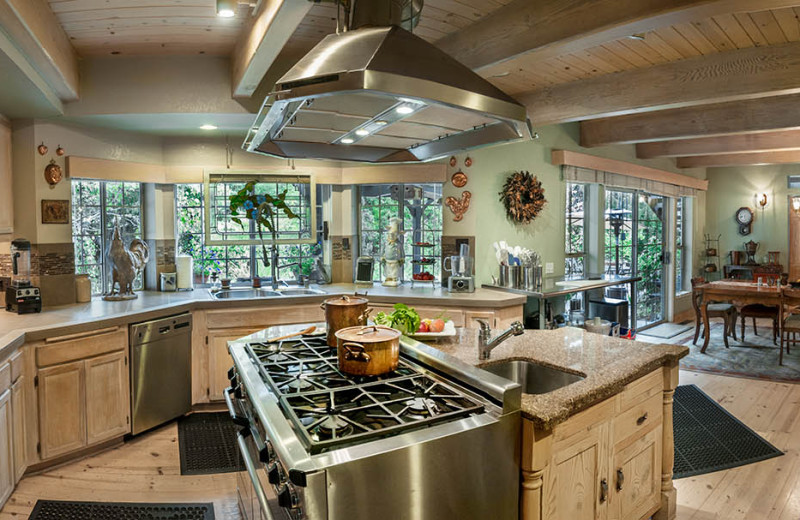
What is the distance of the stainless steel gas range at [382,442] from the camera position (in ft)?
4.11

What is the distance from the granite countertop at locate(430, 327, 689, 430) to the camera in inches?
66.5

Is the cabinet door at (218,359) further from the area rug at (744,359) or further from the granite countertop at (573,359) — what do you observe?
the area rug at (744,359)

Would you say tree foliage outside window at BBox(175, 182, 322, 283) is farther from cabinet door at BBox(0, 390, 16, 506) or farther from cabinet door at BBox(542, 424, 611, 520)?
cabinet door at BBox(542, 424, 611, 520)

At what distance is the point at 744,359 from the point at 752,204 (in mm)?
4311

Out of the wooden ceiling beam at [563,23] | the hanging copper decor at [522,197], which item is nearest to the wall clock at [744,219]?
the hanging copper decor at [522,197]

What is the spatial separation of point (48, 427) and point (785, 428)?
5.00 m

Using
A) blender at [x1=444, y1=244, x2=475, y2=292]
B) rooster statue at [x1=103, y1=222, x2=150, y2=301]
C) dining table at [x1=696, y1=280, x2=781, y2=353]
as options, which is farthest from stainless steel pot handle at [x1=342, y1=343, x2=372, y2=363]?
dining table at [x1=696, y1=280, x2=781, y2=353]

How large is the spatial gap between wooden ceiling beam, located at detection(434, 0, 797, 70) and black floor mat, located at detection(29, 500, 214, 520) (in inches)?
114

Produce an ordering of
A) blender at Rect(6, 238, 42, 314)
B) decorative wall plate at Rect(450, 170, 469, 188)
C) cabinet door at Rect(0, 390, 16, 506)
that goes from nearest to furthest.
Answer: cabinet door at Rect(0, 390, 16, 506)
blender at Rect(6, 238, 42, 314)
decorative wall plate at Rect(450, 170, 469, 188)

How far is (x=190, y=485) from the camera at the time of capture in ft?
9.55

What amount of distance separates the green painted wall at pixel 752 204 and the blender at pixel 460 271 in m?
6.83

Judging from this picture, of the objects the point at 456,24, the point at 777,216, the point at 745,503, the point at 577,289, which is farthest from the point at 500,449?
the point at 777,216

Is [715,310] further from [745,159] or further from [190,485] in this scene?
[190,485]

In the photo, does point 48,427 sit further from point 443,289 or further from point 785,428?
point 785,428
